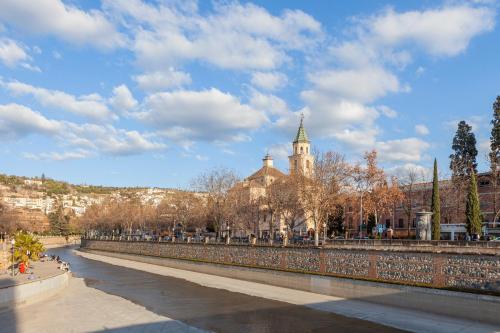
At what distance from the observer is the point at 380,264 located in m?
32.1

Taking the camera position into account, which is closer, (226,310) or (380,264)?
(226,310)

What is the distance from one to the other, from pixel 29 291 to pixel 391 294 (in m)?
23.7

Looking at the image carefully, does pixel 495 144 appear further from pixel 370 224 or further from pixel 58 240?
pixel 58 240

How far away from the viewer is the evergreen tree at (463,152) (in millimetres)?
61750

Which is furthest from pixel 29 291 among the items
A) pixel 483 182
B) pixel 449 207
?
pixel 483 182

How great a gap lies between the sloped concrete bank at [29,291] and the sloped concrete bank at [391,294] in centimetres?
1714

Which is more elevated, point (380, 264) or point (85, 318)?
point (380, 264)

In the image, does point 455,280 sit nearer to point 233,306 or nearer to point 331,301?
point 331,301

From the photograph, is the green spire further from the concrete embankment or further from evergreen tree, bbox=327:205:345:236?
the concrete embankment

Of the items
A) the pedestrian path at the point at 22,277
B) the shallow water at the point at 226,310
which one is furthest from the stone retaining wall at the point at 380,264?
the pedestrian path at the point at 22,277

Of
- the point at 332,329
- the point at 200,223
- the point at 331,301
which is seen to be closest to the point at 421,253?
the point at 331,301

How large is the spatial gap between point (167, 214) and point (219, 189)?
33.2 meters

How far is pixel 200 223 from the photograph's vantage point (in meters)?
86.4

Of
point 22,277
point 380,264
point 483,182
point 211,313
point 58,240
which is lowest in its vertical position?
point 58,240
